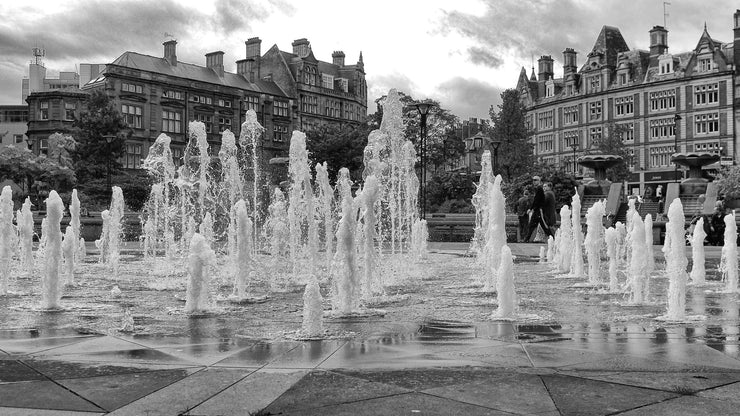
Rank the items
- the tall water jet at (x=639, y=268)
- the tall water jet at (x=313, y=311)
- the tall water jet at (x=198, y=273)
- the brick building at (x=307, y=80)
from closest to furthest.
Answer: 1. the tall water jet at (x=313, y=311)
2. the tall water jet at (x=198, y=273)
3. the tall water jet at (x=639, y=268)
4. the brick building at (x=307, y=80)

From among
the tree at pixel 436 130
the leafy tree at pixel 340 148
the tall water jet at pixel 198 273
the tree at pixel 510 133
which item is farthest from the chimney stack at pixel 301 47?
the tall water jet at pixel 198 273

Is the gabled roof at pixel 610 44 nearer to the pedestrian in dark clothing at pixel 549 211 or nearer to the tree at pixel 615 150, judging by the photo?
the tree at pixel 615 150

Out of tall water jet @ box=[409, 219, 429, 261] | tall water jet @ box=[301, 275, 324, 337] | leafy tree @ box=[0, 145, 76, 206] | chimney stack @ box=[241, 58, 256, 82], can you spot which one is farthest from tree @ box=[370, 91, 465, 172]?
tall water jet @ box=[301, 275, 324, 337]

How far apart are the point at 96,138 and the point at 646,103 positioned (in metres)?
50.4

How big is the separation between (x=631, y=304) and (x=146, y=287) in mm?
7204

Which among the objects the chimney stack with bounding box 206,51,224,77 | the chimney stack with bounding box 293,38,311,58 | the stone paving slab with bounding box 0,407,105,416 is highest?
the chimney stack with bounding box 293,38,311,58

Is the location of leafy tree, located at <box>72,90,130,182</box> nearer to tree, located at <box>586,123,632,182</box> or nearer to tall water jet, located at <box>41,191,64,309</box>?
tree, located at <box>586,123,632,182</box>

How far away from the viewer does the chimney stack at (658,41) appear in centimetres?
7262

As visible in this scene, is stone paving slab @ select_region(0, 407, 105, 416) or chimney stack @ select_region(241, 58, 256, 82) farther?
chimney stack @ select_region(241, 58, 256, 82)

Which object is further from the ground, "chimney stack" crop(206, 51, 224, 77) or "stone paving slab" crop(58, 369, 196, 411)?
"chimney stack" crop(206, 51, 224, 77)

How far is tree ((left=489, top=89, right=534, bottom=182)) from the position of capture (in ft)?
172

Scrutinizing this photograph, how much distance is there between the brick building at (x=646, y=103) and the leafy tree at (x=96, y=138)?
35.6 metres

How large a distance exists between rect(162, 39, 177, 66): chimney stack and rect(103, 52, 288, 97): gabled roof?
1.21ft

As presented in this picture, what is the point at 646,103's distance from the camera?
71.5 meters
